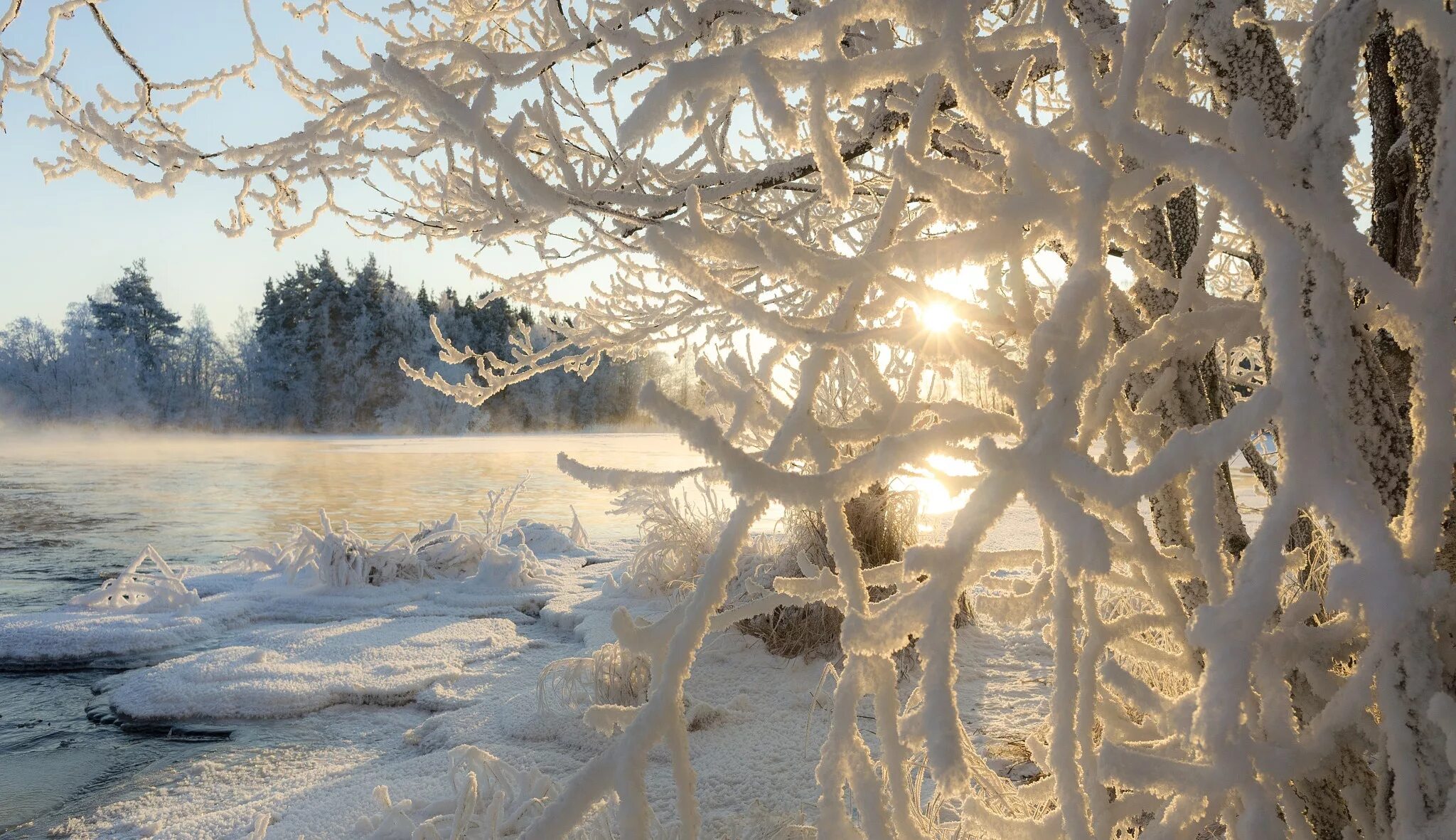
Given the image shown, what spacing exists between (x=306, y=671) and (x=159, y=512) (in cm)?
1097

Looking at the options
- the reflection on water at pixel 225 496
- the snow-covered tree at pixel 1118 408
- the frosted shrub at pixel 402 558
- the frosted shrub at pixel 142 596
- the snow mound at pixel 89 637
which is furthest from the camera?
the reflection on water at pixel 225 496

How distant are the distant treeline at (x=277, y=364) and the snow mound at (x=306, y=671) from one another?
32.3 meters

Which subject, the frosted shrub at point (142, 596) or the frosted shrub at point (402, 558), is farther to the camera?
the frosted shrub at point (402, 558)

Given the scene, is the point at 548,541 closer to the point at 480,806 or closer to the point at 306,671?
the point at 306,671

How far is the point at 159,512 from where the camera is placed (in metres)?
12.5

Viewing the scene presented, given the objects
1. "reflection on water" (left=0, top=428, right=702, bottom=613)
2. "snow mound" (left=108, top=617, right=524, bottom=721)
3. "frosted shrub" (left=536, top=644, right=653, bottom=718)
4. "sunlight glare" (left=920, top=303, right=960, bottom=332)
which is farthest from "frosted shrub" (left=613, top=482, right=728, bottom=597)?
"sunlight glare" (left=920, top=303, right=960, bottom=332)

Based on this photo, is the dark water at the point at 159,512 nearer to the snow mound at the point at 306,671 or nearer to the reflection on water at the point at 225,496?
the reflection on water at the point at 225,496

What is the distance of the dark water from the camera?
3334mm

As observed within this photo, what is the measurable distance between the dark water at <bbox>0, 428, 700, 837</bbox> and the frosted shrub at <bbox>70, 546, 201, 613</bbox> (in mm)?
1046

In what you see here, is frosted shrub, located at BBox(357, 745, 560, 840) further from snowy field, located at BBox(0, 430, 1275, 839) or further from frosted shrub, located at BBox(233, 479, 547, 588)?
frosted shrub, located at BBox(233, 479, 547, 588)

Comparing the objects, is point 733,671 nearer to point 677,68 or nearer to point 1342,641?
point 1342,641

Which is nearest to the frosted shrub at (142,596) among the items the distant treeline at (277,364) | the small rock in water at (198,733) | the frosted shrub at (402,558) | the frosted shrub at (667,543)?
the frosted shrub at (402,558)

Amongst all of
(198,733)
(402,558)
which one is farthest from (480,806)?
(402,558)

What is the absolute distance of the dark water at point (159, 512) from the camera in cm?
333
